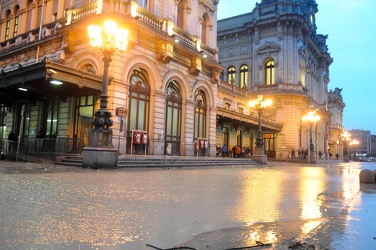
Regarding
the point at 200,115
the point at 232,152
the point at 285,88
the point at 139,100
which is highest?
the point at 285,88

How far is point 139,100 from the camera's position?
21.8m

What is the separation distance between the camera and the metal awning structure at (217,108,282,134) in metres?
31.5

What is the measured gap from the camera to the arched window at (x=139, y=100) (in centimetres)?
2125

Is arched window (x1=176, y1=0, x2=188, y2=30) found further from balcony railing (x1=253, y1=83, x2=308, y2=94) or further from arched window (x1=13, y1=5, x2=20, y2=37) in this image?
balcony railing (x1=253, y1=83, x2=308, y2=94)

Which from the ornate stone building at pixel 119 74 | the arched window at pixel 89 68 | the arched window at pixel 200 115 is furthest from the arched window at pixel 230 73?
the arched window at pixel 89 68

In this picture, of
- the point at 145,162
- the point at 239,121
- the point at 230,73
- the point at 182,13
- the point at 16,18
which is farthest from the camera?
the point at 230,73

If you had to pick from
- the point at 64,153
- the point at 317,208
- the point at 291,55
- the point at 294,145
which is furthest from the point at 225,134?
the point at 317,208

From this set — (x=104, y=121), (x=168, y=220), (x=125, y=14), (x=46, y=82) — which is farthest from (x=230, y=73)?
(x=168, y=220)

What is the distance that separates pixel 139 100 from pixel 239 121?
16.1 meters

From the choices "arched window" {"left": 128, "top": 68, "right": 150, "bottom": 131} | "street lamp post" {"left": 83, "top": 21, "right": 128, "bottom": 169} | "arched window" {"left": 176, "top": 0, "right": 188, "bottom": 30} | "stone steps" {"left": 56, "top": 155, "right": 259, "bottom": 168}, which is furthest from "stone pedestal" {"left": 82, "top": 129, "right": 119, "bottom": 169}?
"arched window" {"left": 176, "top": 0, "right": 188, "bottom": 30}

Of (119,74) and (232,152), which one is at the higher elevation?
(119,74)

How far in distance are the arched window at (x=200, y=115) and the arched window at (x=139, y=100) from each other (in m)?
5.88

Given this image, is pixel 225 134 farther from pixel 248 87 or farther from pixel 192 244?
pixel 192 244

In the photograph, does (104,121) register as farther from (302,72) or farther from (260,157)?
(302,72)
